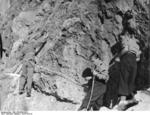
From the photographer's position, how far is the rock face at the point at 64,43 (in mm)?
4520

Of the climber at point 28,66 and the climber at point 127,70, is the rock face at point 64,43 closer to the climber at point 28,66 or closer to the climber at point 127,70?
the climber at point 28,66

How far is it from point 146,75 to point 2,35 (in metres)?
2.59

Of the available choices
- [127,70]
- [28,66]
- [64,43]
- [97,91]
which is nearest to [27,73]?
[28,66]

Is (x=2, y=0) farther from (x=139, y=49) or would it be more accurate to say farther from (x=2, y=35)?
(x=139, y=49)

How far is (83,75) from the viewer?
15.2 feet

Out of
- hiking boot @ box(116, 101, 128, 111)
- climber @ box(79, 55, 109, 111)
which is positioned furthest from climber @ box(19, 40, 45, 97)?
hiking boot @ box(116, 101, 128, 111)

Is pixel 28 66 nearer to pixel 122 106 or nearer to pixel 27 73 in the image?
pixel 27 73

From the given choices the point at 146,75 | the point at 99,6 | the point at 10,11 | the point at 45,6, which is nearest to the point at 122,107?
the point at 146,75

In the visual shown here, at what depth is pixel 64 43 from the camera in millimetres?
4848

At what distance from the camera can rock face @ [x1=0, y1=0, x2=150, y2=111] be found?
4.52m

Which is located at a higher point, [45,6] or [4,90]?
[45,6]

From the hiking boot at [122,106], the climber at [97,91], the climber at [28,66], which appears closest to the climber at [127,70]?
the hiking boot at [122,106]

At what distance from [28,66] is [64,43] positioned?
0.68 meters

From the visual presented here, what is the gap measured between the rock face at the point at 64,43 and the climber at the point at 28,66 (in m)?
0.08
